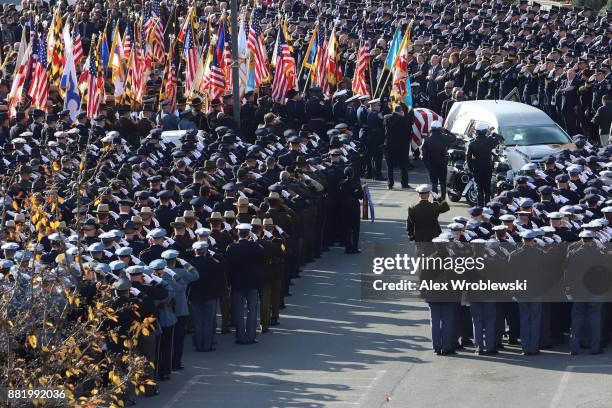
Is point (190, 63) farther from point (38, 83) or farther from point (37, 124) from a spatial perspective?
point (37, 124)

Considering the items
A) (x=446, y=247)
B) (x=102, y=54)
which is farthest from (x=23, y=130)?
(x=446, y=247)

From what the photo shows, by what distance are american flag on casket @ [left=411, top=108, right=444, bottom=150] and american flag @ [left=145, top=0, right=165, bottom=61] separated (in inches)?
243

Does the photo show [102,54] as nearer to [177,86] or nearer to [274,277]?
[177,86]

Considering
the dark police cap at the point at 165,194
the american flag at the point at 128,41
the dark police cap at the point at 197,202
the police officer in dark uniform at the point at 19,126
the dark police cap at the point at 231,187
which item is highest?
the american flag at the point at 128,41

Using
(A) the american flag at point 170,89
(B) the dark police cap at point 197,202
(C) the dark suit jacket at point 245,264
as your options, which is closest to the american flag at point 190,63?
(A) the american flag at point 170,89

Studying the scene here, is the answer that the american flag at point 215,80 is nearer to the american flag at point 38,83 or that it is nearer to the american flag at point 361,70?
the american flag at point 361,70

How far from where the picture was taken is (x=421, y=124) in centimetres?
3409

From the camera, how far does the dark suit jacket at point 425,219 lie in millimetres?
24125

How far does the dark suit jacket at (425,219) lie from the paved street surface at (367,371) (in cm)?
128

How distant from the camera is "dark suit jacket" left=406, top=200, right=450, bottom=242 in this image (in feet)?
79.2

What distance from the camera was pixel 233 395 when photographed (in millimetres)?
19047

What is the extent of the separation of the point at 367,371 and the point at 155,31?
17.2m

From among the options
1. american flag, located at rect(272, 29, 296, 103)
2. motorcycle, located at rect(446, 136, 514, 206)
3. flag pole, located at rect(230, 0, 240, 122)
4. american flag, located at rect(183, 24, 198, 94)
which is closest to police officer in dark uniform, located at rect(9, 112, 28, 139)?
flag pole, located at rect(230, 0, 240, 122)

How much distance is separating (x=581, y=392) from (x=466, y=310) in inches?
108
